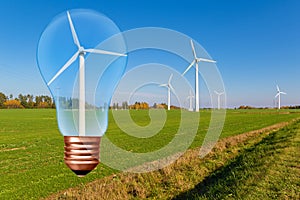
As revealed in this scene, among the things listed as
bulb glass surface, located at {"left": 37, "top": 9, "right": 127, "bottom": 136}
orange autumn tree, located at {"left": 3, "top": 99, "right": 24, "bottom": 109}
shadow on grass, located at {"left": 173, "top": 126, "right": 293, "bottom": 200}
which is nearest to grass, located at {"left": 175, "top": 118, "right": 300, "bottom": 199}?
shadow on grass, located at {"left": 173, "top": 126, "right": 293, "bottom": 200}

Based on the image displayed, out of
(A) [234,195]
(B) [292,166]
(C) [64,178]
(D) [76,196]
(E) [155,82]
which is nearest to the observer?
(E) [155,82]

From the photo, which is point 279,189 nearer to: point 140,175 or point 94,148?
point 140,175

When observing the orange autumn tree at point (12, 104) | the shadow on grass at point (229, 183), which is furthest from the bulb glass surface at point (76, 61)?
the orange autumn tree at point (12, 104)

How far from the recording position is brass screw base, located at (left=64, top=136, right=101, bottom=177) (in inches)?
70.3

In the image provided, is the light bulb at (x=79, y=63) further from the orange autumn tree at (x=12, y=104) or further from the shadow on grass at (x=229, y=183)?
the orange autumn tree at (x=12, y=104)

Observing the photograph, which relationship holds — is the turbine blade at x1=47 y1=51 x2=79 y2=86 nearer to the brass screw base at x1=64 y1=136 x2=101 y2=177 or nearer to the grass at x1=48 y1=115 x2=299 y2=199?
the brass screw base at x1=64 y1=136 x2=101 y2=177

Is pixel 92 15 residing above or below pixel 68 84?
above

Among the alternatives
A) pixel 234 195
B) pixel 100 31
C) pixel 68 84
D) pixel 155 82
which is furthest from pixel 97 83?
pixel 234 195

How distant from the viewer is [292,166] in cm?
977

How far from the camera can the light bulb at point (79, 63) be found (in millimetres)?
1883

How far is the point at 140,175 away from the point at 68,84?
28.0ft

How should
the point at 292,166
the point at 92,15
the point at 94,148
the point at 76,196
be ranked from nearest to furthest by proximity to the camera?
1. the point at 94,148
2. the point at 92,15
3. the point at 76,196
4. the point at 292,166

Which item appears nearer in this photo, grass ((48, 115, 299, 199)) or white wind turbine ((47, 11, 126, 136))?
white wind turbine ((47, 11, 126, 136))

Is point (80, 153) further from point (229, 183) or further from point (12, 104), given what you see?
point (12, 104)
